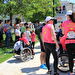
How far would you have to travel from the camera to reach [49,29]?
7012 millimetres

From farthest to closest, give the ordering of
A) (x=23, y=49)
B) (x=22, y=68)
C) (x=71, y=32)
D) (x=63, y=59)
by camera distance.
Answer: (x=23, y=49)
(x=22, y=68)
(x=63, y=59)
(x=71, y=32)

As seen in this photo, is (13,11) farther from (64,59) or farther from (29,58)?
(64,59)

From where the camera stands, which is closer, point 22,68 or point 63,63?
point 63,63

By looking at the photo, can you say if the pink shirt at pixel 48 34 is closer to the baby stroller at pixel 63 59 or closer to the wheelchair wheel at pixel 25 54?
the baby stroller at pixel 63 59

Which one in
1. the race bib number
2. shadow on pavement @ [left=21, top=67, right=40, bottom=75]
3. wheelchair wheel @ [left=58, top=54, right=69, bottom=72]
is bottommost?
shadow on pavement @ [left=21, top=67, right=40, bottom=75]

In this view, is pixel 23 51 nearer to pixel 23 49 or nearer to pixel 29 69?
pixel 23 49

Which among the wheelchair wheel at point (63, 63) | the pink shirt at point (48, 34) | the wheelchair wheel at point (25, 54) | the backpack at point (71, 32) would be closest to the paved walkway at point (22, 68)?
the wheelchair wheel at point (25, 54)

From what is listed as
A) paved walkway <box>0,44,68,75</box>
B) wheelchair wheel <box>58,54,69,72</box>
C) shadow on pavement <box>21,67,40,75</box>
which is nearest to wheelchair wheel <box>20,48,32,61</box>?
paved walkway <box>0,44,68,75</box>

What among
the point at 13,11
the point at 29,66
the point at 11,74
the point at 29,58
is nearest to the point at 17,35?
the point at 29,58

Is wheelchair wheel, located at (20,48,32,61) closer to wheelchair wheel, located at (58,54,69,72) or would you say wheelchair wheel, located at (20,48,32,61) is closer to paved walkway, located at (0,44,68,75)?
paved walkway, located at (0,44,68,75)

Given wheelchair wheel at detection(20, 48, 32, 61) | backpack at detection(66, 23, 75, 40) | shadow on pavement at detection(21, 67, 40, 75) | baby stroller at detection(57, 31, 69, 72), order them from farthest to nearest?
wheelchair wheel at detection(20, 48, 32, 61), shadow on pavement at detection(21, 67, 40, 75), baby stroller at detection(57, 31, 69, 72), backpack at detection(66, 23, 75, 40)

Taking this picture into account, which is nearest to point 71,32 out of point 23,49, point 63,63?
point 63,63

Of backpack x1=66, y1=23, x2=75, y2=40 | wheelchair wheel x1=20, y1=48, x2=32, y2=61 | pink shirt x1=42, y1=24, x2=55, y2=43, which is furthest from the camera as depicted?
wheelchair wheel x1=20, y1=48, x2=32, y2=61

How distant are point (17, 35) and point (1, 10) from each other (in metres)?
4.39
